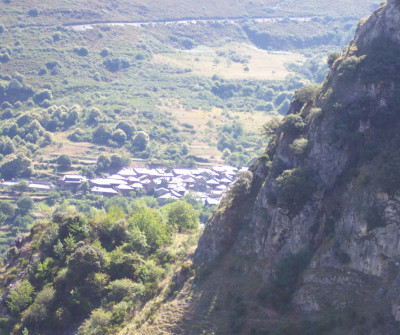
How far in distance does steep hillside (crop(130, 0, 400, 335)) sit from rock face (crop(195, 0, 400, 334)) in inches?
3.4

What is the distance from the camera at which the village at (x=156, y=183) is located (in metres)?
130

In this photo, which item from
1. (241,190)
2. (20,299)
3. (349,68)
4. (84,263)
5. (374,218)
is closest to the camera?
(374,218)

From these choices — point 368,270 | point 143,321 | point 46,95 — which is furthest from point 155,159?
point 368,270

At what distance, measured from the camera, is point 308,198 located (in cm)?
5019

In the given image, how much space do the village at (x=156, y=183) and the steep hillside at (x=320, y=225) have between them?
68811mm

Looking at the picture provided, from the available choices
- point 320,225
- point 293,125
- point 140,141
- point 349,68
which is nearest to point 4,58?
point 140,141

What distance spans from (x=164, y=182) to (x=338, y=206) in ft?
290

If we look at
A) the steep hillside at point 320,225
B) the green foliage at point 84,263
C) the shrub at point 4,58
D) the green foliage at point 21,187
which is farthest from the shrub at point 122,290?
the shrub at point 4,58

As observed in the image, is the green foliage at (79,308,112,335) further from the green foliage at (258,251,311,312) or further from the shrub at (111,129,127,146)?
the shrub at (111,129,127,146)

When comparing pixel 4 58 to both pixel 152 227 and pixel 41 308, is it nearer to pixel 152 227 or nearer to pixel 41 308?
pixel 152 227

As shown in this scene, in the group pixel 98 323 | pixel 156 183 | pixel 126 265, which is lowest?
pixel 98 323

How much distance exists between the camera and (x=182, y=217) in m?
77.8

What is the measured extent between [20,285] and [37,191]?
61.8 meters

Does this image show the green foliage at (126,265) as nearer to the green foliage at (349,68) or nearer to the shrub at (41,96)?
the green foliage at (349,68)
